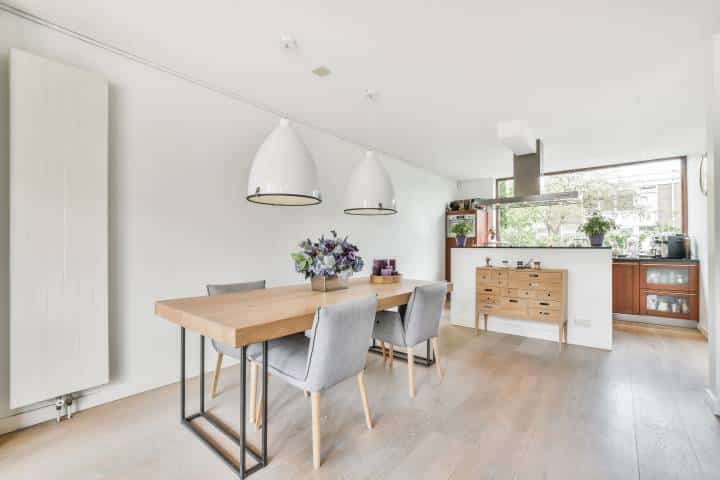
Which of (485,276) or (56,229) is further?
(485,276)

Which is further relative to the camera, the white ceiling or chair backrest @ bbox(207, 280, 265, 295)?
chair backrest @ bbox(207, 280, 265, 295)

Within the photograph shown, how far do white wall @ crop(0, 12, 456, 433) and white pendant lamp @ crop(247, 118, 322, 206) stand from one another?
108cm

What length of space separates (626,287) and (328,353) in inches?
196

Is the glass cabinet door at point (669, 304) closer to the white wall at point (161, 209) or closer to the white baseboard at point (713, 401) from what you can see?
the white baseboard at point (713, 401)

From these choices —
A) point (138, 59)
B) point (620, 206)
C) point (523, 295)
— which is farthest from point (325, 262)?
point (620, 206)

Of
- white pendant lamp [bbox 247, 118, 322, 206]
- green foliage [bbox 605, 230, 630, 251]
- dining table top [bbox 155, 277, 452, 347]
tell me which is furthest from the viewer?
green foliage [bbox 605, 230, 630, 251]

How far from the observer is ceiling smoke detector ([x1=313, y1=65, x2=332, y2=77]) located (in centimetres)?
246

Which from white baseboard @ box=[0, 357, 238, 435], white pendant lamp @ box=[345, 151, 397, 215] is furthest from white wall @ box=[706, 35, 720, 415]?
white baseboard @ box=[0, 357, 238, 435]

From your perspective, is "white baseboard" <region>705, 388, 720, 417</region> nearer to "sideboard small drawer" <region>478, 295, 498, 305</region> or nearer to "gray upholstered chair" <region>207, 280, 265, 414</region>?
"sideboard small drawer" <region>478, 295, 498, 305</region>

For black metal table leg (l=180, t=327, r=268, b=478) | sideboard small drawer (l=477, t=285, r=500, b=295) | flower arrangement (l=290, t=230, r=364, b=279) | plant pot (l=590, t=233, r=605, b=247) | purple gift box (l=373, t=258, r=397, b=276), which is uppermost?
plant pot (l=590, t=233, r=605, b=247)

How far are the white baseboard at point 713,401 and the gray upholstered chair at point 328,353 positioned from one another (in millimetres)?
2231

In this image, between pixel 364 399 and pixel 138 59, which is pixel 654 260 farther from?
pixel 138 59

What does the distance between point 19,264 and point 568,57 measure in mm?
3650

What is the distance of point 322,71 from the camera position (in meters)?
2.51
